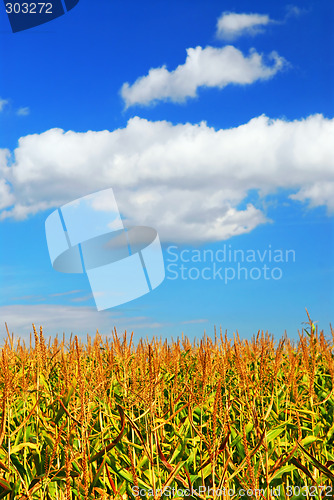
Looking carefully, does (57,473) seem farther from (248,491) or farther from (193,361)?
(193,361)

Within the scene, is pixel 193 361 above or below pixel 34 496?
above

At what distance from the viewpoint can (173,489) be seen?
4.00 metres

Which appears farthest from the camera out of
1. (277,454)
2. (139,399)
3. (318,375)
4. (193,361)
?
(193,361)

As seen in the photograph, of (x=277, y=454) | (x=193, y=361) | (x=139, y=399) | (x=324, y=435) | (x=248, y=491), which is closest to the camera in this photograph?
(x=248, y=491)

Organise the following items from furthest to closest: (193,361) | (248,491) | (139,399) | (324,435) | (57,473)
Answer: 1. (193,361)
2. (324,435)
3. (139,399)
4. (57,473)
5. (248,491)

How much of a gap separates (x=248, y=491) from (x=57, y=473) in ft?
5.33

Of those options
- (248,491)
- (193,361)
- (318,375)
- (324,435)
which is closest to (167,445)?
Answer: (248,491)

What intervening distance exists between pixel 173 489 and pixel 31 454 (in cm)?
162

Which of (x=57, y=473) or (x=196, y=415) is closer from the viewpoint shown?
(x=57, y=473)

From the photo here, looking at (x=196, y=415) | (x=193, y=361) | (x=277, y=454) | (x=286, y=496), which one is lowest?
(x=286, y=496)

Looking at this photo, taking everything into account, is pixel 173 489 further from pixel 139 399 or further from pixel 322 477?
pixel 322 477

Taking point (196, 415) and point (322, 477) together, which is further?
point (196, 415)

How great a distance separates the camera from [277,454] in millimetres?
4574

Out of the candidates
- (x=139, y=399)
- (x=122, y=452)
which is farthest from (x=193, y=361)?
(x=139, y=399)
